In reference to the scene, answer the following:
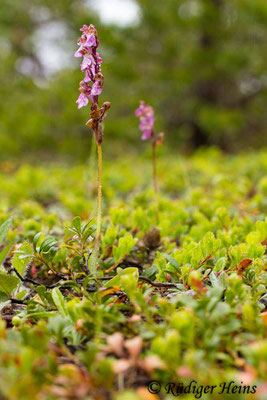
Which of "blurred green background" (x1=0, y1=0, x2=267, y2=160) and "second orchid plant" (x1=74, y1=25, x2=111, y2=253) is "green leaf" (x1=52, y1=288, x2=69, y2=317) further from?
"blurred green background" (x1=0, y1=0, x2=267, y2=160)

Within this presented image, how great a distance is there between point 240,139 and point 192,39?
124 inches

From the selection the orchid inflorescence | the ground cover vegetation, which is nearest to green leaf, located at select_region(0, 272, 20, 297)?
the ground cover vegetation

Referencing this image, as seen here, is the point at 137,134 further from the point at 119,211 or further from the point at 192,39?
the point at 119,211

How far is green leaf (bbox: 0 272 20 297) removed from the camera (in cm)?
132

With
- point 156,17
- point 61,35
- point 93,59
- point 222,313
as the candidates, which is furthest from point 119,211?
point 61,35

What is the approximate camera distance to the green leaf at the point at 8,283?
4.34 ft

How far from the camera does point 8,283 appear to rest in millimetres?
1334

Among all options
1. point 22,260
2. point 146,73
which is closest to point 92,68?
point 22,260

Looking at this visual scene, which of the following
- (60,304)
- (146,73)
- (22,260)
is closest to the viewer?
(60,304)

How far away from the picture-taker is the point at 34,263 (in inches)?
66.0

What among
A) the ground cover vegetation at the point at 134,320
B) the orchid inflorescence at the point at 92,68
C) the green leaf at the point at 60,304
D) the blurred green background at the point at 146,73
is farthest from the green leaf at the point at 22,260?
the blurred green background at the point at 146,73

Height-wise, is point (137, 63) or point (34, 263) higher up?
point (137, 63)

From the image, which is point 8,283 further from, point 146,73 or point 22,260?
point 146,73

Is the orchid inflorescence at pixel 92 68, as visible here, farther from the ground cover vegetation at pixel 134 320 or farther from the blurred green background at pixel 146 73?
the blurred green background at pixel 146 73
